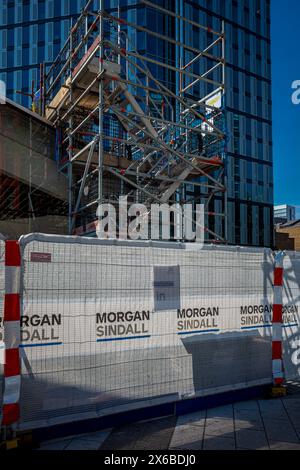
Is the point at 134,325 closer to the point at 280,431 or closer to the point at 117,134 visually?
the point at 280,431

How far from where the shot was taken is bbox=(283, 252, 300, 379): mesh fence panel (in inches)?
243

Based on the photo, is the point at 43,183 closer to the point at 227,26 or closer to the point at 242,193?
the point at 242,193

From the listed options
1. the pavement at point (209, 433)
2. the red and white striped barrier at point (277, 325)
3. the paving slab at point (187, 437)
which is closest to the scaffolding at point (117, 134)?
the red and white striped barrier at point (277, 325)

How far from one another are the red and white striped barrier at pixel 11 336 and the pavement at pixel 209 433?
0.57m

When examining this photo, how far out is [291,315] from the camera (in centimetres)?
632

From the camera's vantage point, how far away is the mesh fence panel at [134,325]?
4.19 meters

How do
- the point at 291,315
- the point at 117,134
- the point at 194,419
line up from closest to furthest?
the point at 194,419
the point at 291,315
the point at 117,134

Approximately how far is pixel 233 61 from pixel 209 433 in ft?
146

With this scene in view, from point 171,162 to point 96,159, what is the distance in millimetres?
2228

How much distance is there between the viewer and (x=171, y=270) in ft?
16.8

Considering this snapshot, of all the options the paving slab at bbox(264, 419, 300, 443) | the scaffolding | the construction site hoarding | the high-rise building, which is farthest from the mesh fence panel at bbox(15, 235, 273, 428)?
the high-rise building

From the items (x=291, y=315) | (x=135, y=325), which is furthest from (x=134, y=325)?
(x=291, y=315)

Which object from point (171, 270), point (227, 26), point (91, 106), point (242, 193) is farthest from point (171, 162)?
point (227, 26)

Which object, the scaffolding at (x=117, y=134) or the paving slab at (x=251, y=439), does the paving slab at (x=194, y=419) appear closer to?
the paving slab at (x=251, y=439)
